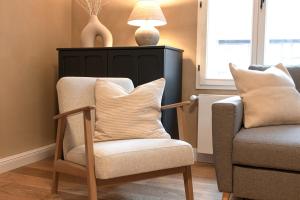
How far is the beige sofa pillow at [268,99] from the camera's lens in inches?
86.2

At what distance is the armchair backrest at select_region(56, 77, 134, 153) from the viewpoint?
2.13 m

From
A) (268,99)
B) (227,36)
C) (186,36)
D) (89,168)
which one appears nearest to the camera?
(89,168)

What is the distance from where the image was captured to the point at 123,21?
11.4 ft

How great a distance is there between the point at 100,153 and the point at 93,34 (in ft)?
5.82

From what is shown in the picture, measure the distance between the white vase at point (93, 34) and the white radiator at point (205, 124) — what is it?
1.03 meters

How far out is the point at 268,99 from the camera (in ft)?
7.24

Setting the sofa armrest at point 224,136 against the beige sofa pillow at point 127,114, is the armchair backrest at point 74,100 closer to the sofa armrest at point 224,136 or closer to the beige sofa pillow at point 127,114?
the beige sofa pillow at point 127,114

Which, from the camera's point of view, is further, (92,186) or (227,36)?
(227,36)

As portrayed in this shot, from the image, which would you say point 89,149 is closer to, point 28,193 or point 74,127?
point 74,127

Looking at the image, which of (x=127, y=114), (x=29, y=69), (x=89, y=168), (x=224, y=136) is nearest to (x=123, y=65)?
(x=29, y=69)

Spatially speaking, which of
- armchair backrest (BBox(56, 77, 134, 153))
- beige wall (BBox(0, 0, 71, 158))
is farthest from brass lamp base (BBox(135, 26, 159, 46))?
beige wall (BBox(0, 0, 71, 158))

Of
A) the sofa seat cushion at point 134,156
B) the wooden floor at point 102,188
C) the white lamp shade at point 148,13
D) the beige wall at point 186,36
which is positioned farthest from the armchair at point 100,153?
the beige wall at point 186,36

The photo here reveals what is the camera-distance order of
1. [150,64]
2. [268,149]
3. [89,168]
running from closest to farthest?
[89,168] → [268,149] → [150,64]

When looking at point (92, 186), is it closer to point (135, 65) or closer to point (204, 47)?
point (135, 65)
